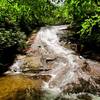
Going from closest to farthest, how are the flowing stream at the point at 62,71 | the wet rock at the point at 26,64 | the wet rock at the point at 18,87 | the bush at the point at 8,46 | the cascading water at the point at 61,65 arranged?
1. the wet rock at the point at 18,87
2. the flowing stream at the point at 62,71
3. the cascading water at the point at 61,65
4. the wet rock at the point at 26,64
5. the bush at the point at 8,46

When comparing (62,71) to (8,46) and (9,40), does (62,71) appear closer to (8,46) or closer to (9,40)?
(8,46)

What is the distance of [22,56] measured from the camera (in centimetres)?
1223

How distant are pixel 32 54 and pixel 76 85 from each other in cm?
489

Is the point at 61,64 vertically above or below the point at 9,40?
below

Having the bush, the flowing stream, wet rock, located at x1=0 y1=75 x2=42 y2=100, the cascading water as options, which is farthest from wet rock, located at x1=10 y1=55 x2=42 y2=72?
wet rock, located at x1=0 y1=75 x2=42 y2=100

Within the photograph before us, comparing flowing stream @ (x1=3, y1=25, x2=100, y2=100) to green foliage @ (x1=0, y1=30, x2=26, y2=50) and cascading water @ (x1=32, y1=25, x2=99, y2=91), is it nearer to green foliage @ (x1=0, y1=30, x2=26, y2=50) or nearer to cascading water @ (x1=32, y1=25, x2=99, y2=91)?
cascading water @ (x1=32, y1=25, x2=99, y2=91)

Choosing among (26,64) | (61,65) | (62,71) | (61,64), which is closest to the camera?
(62,71)

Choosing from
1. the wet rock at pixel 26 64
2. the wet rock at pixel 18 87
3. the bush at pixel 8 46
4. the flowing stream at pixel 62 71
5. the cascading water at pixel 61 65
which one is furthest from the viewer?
the bush at pixel 8 46

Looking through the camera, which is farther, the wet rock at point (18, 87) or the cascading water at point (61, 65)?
the cascading water at point (61, 65)

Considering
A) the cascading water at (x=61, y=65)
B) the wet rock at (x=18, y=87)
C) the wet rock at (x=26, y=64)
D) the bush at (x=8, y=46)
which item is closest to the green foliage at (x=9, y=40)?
the bush at (x=8, y=46)


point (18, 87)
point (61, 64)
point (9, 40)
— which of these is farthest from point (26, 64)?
point (18, 87)

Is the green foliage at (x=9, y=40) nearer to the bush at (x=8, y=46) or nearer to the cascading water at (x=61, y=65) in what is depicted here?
the bush at (x=8, y=46)

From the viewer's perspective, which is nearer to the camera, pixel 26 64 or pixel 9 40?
pixel 26 64

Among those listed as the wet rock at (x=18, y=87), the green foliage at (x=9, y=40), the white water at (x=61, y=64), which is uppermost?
the green foliage at (x=9, y=40)
